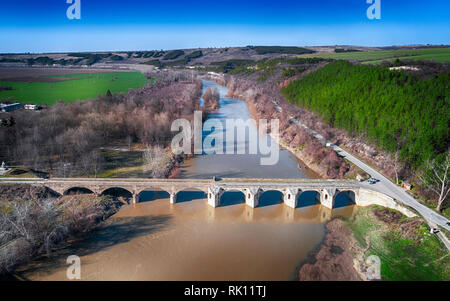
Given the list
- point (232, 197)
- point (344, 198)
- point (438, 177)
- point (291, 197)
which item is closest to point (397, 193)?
point (438, 177)

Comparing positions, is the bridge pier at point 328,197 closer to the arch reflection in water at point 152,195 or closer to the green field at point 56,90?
the arch reflection in water at point 152,195

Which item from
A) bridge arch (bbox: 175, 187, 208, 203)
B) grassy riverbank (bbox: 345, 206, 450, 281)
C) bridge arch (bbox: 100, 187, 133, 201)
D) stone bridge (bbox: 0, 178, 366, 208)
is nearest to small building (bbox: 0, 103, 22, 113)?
stone bridge (bbox: 0, 178, 366, 208)

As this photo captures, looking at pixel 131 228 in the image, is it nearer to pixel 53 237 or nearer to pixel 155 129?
pixel 53 237

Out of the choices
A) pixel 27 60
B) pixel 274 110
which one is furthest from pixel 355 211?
pixel 27 60

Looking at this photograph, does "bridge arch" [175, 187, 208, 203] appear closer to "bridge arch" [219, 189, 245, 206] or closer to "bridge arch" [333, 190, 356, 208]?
"bridge arch" [219, 189, 245, 206]

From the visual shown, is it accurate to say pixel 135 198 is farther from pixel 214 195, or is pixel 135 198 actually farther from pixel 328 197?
pixel 328 197
